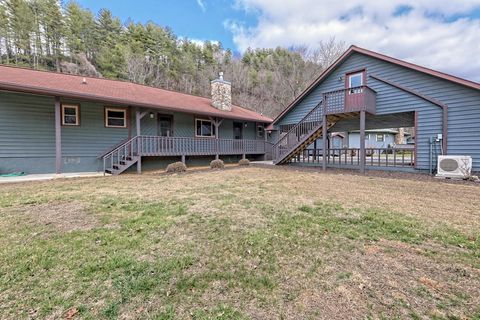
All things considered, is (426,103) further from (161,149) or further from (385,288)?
(161,149)

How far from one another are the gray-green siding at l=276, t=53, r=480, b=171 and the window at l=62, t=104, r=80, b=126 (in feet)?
42.7

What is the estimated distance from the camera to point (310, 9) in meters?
18.4

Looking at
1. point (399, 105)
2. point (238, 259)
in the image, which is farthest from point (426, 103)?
point (238, 259)

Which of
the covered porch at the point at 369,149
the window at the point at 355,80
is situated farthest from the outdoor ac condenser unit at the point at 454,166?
the window at the point at 355,80

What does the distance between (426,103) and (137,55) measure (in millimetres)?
32057

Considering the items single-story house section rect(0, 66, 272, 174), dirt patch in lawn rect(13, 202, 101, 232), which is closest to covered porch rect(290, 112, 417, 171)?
single-story house section rect(0, 66, 272, 174)

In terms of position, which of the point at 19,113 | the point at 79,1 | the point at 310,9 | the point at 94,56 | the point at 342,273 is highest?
the point at 79,1

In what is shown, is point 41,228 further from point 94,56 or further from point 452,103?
point 94,56

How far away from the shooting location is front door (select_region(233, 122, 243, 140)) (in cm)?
1627

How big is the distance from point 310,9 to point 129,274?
2193cm

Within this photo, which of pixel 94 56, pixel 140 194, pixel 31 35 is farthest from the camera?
pixel 94 56

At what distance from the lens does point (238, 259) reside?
2717 mm

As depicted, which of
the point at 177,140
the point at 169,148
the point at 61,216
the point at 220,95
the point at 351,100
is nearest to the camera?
the point at 61,216

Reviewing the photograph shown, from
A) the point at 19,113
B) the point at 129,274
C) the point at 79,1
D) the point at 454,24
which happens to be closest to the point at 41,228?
the point at 129,274
